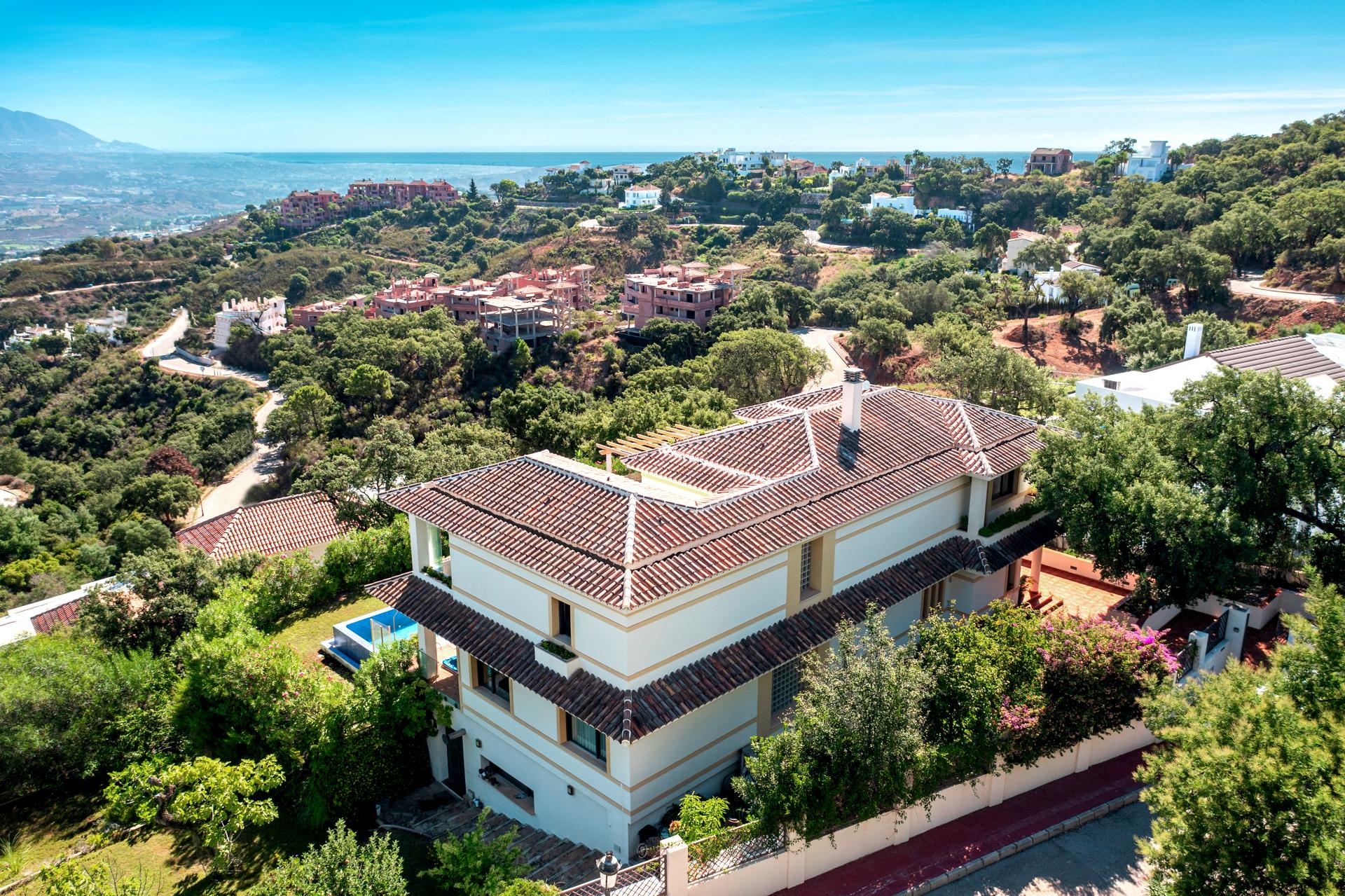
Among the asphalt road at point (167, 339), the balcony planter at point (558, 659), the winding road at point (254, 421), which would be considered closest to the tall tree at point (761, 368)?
the winding road at point (254, 421)

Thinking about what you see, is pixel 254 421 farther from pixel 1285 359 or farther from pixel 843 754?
pixel 1285 359

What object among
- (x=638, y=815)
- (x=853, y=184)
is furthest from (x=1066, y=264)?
(x=638, y=815)

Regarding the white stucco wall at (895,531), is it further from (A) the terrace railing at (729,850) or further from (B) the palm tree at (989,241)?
(B) the palm tree at (989,241)

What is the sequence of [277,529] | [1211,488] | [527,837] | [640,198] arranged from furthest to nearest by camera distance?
[640,198]
[277,529]
[1211,488]
[527,837]

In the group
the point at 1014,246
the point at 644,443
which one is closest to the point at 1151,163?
the point at 1014,246

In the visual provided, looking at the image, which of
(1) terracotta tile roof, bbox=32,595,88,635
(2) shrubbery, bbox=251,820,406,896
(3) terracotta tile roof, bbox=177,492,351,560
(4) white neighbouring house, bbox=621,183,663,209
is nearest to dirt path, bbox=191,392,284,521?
(3) terracotta tile roof, bbox=177,492,351,560

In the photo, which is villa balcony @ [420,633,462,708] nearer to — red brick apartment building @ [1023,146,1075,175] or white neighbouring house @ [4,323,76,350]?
white neighbouring house @ [4,323,76,350]
